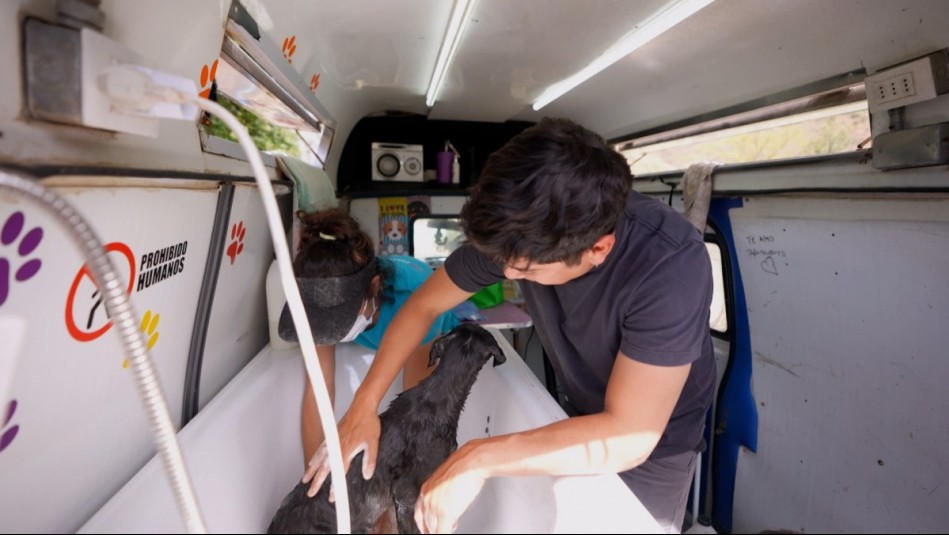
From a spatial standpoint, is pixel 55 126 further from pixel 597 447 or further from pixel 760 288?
pixel 760 288

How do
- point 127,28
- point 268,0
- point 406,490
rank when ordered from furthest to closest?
point 268,0, point 406,490, point 127,28

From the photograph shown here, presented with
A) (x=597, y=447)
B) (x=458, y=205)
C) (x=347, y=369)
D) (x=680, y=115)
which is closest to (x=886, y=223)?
(x=680, y=115)

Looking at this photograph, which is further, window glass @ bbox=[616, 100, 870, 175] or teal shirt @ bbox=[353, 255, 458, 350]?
teal shirt @ bbox=[353, 255, 458, 350]

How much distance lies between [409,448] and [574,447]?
0.48m

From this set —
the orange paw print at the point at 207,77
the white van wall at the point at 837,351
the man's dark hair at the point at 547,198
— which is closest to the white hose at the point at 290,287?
the man's dark hair at the point at 547,198

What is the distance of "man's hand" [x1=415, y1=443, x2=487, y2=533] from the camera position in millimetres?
811

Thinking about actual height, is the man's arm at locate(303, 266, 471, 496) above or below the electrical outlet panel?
below

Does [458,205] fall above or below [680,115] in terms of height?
below

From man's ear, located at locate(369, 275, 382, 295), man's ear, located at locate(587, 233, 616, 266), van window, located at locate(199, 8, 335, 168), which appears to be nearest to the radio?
van window, located at locate(199, 8, 335, 168)

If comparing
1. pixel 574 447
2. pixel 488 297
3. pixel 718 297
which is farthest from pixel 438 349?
pixel 718 297

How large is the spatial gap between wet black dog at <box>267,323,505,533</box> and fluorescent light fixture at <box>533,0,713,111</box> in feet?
4.04

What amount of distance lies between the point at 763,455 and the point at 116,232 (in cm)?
249

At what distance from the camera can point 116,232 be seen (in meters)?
0.82

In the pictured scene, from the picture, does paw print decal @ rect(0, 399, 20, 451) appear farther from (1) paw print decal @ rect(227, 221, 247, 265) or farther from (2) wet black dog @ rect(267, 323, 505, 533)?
(1) paw print decal @ rect(227, 221, 247, 265)
